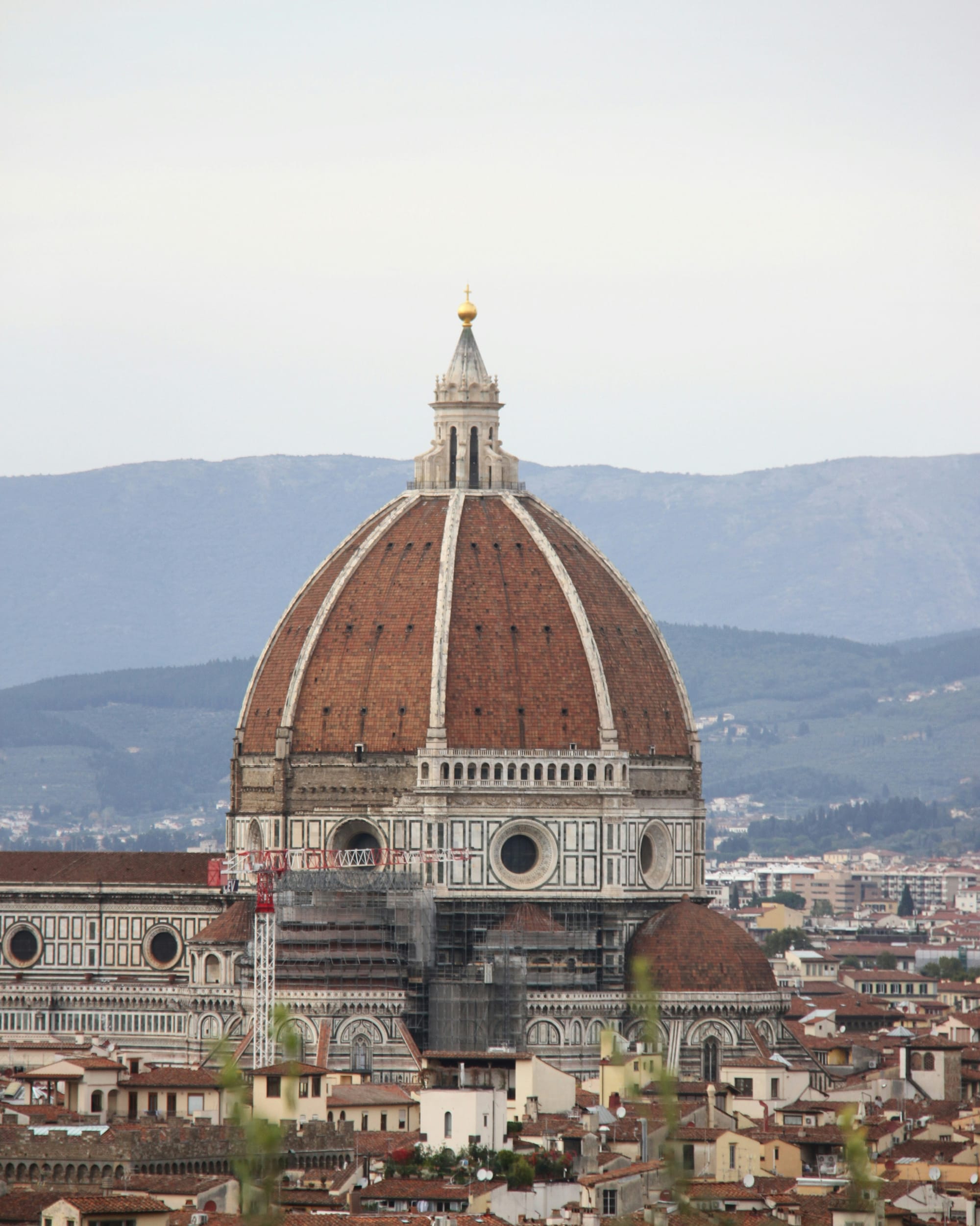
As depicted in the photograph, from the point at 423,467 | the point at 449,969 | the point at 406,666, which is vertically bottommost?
the point at 449,969

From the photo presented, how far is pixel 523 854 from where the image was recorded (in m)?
83.2

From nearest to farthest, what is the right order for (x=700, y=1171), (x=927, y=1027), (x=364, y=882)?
(x=700, y=1171) < (x=364, y=882) < (x=927, y=1027)

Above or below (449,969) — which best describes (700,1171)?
→ below

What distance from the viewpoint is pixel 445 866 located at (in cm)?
8219

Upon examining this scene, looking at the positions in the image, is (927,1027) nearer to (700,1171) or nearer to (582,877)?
(582,877)

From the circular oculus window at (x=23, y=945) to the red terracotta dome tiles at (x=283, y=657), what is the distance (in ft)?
24.0

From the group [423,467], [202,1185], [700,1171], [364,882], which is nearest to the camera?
[202,1185]

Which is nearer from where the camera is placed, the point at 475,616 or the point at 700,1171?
the point at 700,1171

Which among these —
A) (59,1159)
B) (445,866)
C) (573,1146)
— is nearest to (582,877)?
(445,866)

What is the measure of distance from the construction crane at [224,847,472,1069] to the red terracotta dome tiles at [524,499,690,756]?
576 cm

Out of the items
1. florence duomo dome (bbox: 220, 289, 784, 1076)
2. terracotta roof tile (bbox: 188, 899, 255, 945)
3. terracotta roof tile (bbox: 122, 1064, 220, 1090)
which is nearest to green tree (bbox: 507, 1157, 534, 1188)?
terracotta roof tile (bbox: 122, 1064, 220, 1090)

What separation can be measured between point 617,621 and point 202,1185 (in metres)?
41.7

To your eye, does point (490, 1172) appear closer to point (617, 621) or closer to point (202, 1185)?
point (202, 1185)

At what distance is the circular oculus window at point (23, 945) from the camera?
86.2 m
